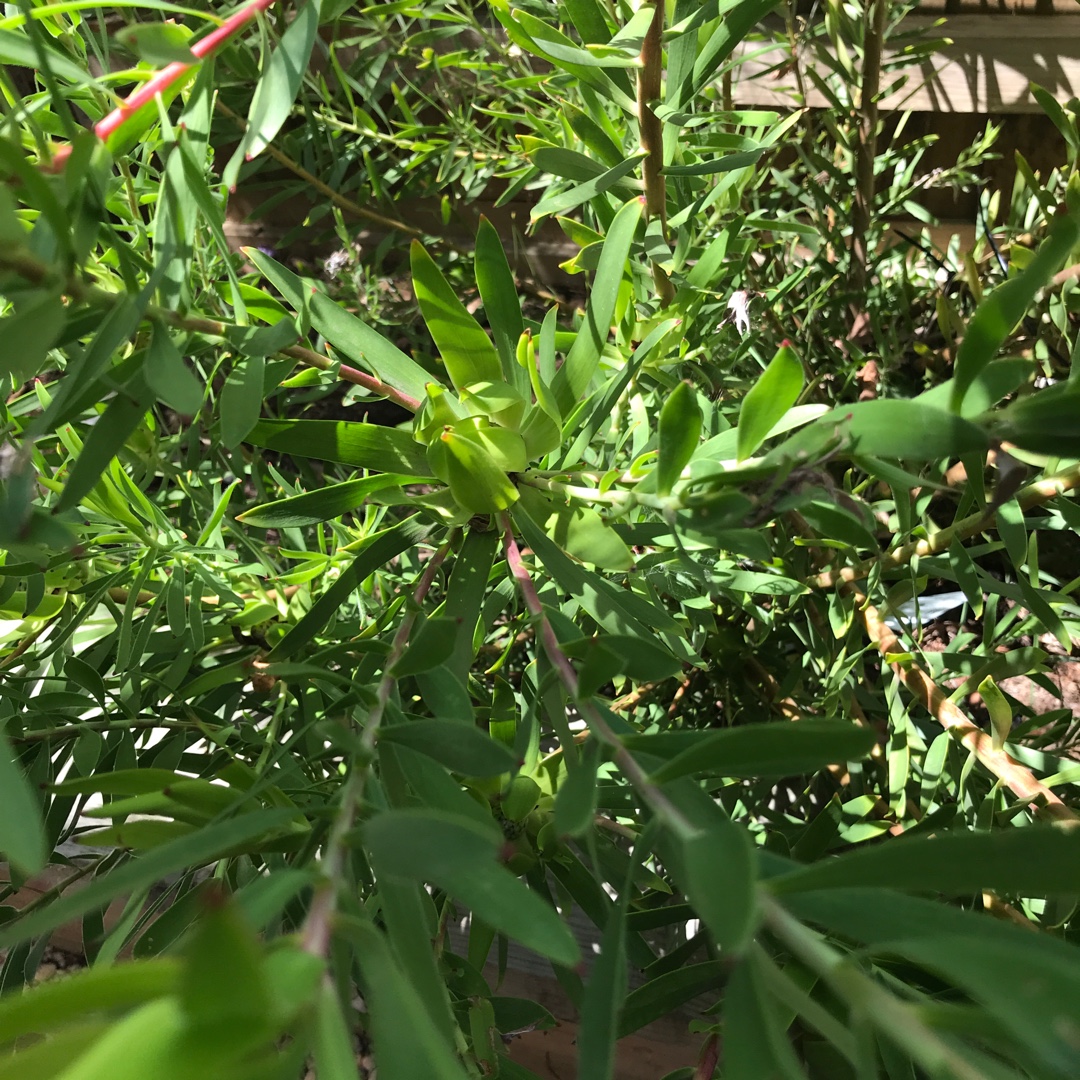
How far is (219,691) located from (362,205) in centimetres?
64

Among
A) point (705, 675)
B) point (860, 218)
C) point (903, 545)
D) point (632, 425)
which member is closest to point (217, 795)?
point (632, 425)

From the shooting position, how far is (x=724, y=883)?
6.1 inches

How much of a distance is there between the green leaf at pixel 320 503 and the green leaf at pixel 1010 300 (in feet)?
0.72

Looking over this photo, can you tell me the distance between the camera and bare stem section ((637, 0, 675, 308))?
0.34m

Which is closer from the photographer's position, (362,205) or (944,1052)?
(944,1052)

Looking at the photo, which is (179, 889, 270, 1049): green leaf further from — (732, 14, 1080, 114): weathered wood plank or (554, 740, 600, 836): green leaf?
(732, 14, 1080, 114): weathered wood plank

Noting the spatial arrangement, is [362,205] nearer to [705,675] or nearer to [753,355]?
[753,355]

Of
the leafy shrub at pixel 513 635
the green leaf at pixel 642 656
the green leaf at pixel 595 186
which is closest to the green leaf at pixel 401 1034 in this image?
→ the leafy shrub at pixel 513 635

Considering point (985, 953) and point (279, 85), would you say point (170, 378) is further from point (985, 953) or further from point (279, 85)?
point (985, 953)

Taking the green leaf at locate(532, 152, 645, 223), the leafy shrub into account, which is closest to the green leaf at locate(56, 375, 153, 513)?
the leafy shrub

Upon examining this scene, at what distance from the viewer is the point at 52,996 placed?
123 millimetres

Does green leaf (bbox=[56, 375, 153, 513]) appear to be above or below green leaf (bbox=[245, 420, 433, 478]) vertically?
above

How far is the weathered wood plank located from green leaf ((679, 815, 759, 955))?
782mm

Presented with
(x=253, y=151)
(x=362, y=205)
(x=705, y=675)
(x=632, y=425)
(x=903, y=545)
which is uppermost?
(x=362, y=205)
